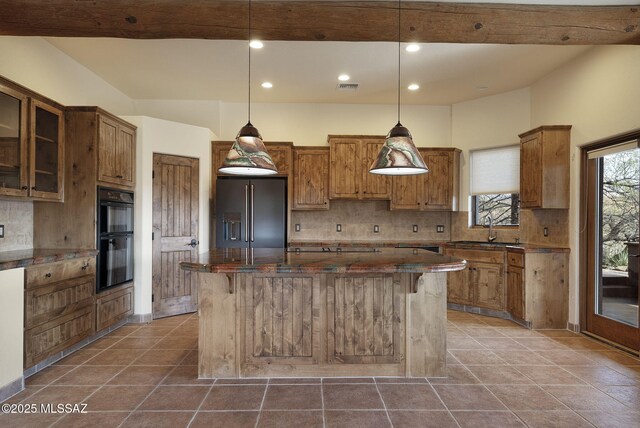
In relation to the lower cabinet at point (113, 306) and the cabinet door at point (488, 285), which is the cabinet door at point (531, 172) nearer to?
the cabinet door at point (488, 285)

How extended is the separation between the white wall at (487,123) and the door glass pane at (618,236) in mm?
1399

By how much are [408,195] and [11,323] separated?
459 cm

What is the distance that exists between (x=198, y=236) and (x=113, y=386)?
234 cm

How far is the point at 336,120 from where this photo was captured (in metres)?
5.75

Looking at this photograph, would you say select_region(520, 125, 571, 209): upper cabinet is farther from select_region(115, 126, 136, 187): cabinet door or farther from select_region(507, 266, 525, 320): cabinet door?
select_region(115, 126, 136, 187): cabinet door

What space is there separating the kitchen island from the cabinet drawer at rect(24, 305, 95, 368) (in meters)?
1.30

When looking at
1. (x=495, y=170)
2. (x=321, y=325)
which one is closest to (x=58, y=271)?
(x=321, y=325)

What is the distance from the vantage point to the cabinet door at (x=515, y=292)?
13.9 feet

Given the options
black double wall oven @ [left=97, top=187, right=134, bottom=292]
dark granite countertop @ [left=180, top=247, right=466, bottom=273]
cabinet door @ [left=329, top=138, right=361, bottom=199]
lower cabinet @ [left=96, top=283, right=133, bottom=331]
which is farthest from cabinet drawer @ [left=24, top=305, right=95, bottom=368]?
cabinet door @ [left=329, top=138, right=361, bottom=199]

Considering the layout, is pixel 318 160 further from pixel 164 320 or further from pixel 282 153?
pixel 164 320

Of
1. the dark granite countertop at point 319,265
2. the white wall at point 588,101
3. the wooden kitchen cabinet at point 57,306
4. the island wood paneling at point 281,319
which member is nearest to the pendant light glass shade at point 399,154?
the dark granite countertop at point 319,265

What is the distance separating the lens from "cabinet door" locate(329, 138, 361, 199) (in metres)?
5.32

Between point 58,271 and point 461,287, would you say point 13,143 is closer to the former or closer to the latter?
point 58,271

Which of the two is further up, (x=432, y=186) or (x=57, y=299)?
(x=432, y=186)
